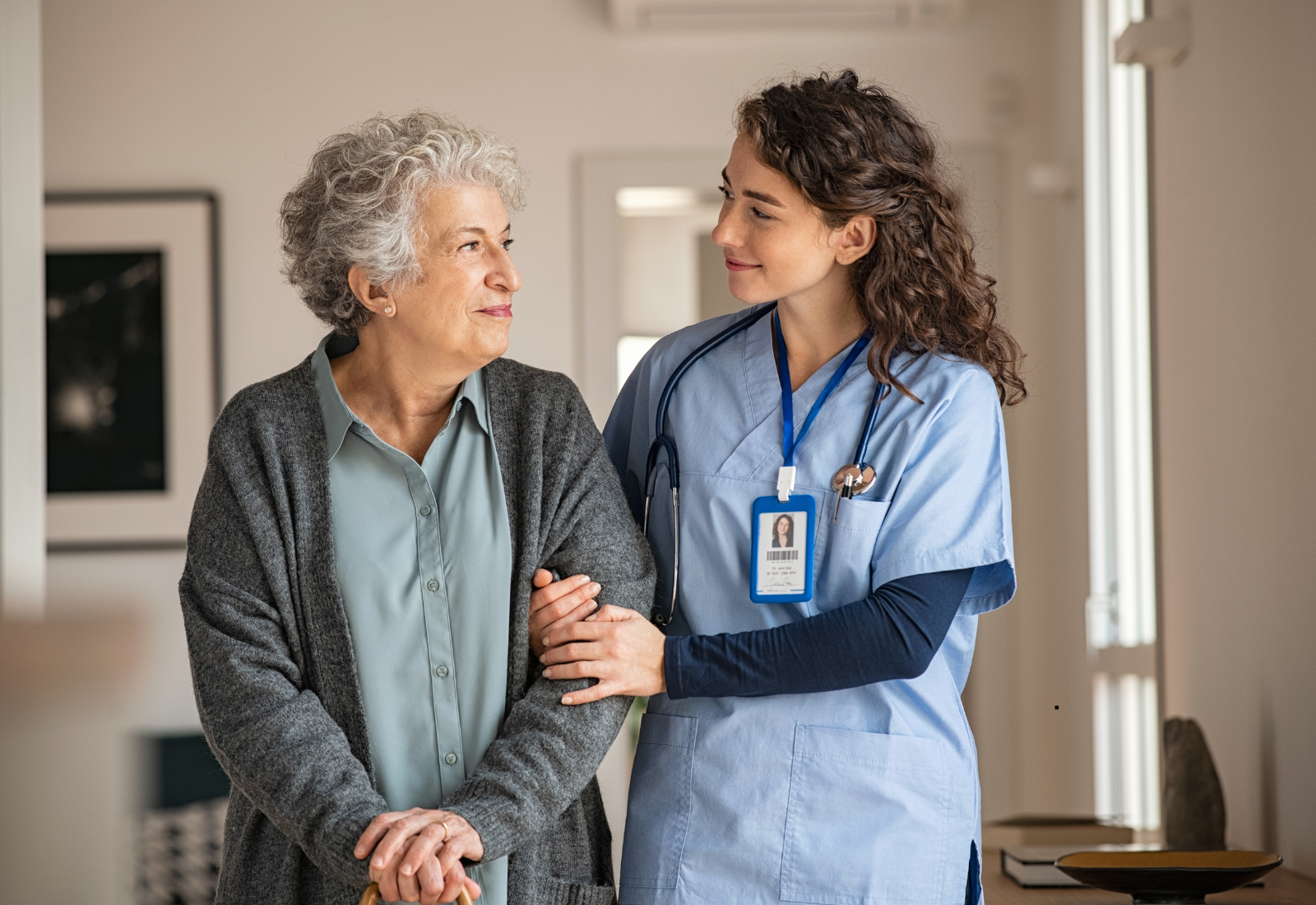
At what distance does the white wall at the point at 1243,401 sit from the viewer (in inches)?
80.8

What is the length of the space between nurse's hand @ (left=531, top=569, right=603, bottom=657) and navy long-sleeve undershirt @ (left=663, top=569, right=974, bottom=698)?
112mm

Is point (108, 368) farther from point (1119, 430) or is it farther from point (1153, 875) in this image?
point (1153, 875)

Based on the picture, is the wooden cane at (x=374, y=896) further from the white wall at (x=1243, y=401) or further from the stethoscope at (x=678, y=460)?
the white wall at (x=1243, y=401)

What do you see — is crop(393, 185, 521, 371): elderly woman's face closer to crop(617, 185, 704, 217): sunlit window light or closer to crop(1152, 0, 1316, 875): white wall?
crop(1152, 0, 1316, 875): white wall

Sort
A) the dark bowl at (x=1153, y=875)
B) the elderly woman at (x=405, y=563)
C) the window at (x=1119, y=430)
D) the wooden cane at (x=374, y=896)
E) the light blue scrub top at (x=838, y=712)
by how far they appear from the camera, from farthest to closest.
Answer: the window at (x=1119, y=430), the dark bowl at (x=1153, y=875), the light blue scrub top at (x=838, y=712), the elderly woman at (x=405, y=563), the wooden cane at (x=374, y=896)

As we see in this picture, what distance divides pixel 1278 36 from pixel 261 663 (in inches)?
72.8

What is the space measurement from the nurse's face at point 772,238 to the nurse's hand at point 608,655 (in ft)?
1.42

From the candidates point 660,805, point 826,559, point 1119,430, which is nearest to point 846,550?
point 826,559

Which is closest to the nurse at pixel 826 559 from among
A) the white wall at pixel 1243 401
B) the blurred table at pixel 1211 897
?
the blurred table at pixel 1211 897

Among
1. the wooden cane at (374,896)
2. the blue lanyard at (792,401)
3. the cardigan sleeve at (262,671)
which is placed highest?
the blue lanyard at (792,401)

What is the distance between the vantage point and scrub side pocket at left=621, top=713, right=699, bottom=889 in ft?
5.09

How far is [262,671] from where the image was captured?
142cm

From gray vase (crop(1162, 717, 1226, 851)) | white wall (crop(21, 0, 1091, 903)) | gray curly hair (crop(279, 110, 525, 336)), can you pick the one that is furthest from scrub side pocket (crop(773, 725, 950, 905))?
white wall (crop(21, 0, 1091, 903))

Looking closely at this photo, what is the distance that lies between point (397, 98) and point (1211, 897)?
295 cm
